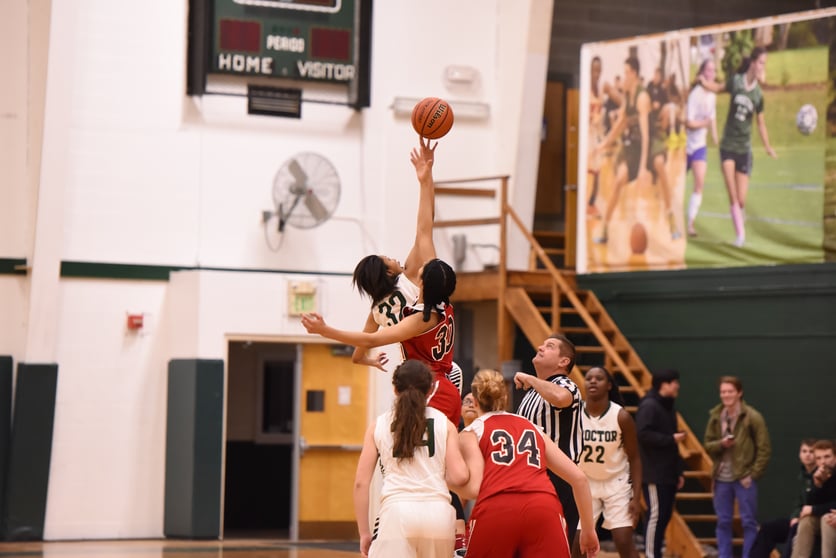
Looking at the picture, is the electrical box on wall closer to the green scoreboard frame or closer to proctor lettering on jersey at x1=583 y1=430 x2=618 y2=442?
the green scoreboard frame

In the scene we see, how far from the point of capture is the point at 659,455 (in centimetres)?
1145

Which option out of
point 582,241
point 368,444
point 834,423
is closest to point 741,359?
point 834,423

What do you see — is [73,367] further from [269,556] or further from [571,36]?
[571,36]

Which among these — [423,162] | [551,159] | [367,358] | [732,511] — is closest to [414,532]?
[367,358]

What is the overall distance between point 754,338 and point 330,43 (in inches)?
236

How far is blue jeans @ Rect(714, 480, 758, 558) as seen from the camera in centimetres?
1183

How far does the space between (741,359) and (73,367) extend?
7558 millimetres

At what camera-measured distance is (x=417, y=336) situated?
6930 mm

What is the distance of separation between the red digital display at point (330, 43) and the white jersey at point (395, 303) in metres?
8.73

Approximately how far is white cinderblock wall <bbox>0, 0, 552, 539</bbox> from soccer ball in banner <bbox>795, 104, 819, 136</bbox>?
4.61 meters

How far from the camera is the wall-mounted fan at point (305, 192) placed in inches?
598

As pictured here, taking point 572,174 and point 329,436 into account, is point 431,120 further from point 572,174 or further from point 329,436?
point 572,174

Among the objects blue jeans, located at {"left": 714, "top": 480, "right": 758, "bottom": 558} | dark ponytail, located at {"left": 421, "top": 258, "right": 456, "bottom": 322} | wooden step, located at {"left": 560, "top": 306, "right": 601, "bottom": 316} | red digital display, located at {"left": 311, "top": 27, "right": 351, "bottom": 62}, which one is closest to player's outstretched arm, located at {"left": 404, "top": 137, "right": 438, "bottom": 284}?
dark ponytail, located at {"left": 421, "top": 258, "right": 456, "bottom": 322}

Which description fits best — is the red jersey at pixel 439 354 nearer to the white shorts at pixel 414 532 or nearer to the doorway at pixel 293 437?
the white shorts at pixel 414 532
